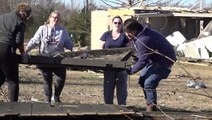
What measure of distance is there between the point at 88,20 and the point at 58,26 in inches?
1287

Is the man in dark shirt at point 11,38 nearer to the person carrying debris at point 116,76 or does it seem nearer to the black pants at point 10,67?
the black pants at point 10,67

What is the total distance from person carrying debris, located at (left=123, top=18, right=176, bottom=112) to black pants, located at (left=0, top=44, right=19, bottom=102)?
5.31ft

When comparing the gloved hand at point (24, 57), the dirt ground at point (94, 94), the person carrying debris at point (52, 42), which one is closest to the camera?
the gloved hand at point (24, 57)

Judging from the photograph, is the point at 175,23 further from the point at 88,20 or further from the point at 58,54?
the point at 58,54

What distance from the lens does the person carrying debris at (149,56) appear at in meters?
7.36

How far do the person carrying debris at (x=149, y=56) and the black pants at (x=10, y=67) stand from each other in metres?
1.62

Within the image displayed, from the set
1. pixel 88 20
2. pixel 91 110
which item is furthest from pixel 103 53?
pixel 88 20

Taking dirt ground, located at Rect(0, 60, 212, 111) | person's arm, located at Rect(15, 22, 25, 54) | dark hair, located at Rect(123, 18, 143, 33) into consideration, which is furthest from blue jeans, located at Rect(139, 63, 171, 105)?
person's arm, located at Rect(15, 22, 25, 54)

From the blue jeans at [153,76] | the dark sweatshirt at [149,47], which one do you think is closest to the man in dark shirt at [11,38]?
the dark sweatshirt at [149,47]

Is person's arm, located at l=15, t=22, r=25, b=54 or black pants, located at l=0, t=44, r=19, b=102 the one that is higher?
person's arm, located at l=15, t=22, r=25, b=54

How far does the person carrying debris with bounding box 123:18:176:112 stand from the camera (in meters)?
7.36

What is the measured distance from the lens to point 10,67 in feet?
25.6

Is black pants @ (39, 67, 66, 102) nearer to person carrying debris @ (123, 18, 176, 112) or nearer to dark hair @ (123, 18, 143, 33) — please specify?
person carrying debris @ (123, 18, 176, 112)

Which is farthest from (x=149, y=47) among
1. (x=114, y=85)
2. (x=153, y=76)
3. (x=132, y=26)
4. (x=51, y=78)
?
(x=51, y=78)
